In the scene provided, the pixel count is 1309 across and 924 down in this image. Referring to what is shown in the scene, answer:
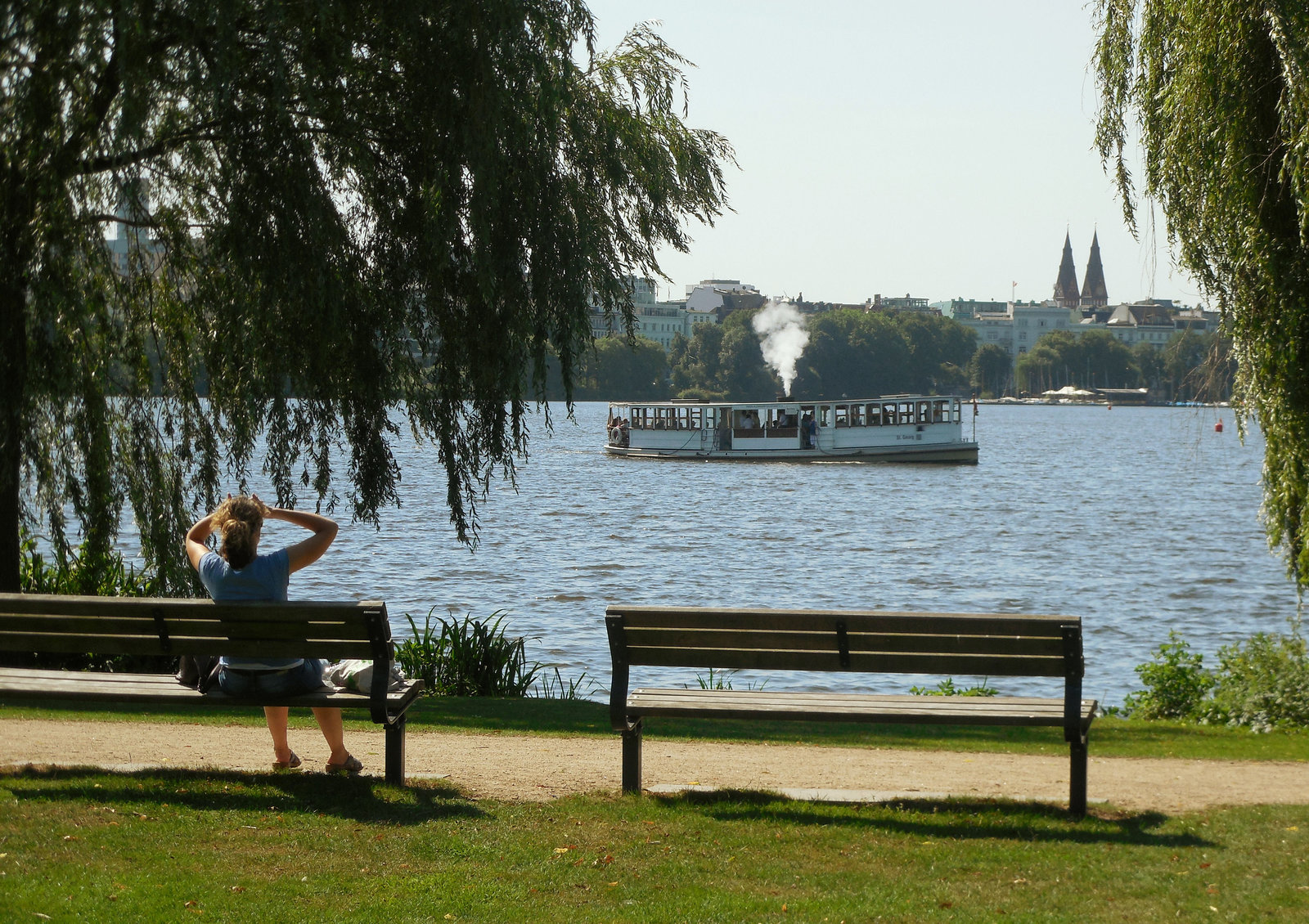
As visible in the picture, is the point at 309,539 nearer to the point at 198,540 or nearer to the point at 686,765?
the point at 198,540

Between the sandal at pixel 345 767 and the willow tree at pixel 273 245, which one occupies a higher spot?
the willow tree at pixel 273 245

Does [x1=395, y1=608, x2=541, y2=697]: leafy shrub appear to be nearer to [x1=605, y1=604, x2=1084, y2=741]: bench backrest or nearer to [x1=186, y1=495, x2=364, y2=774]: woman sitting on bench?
[x1=186, y1=495, x2=364, y2=774]: woman sitting on bench

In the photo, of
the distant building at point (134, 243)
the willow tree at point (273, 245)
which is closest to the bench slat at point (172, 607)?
the willow tree at point (273, 245)

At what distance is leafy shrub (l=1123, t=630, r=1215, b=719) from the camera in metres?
11.2

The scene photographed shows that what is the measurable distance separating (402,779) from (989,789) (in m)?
2.78

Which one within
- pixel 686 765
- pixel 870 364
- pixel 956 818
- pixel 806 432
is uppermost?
pixel 870 364

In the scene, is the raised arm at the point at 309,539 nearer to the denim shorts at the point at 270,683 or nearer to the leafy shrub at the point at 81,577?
the denim shorts at the point at 270,683

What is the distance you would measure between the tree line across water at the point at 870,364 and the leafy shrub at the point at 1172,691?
63067 mm

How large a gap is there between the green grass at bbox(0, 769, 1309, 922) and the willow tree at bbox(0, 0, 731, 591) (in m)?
4.34

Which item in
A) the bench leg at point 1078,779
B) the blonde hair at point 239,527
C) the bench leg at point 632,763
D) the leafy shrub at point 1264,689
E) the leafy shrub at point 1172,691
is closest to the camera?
the bench leg at point 1078,779

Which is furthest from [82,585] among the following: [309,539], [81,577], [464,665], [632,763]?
[632,763]

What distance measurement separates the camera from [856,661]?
19.6 feet

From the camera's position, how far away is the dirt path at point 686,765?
21.8 ft

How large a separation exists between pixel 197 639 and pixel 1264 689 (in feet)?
25.1
